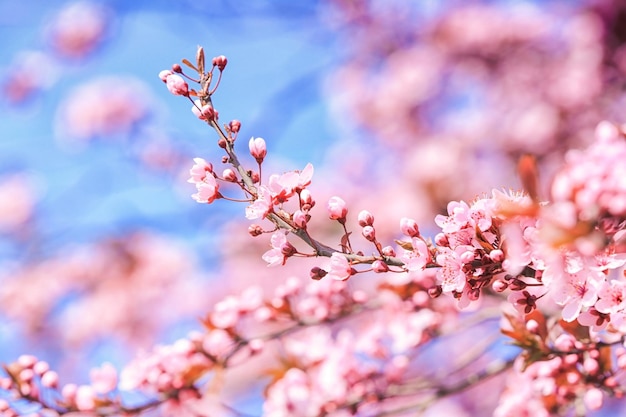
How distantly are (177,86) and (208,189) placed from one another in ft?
0.56

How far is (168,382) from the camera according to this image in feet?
4.85

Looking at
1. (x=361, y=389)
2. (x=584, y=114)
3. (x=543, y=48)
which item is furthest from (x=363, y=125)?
(x=361, y=389)

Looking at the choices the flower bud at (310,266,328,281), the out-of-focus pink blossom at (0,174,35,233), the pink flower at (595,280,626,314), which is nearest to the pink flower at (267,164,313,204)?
the flower bud at (310,266,328,281)

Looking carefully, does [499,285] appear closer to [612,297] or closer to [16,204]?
[612,297]

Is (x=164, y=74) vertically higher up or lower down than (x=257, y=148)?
higher up

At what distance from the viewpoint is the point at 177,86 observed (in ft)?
3.25

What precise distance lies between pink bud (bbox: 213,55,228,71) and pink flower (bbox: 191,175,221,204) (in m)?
0.19

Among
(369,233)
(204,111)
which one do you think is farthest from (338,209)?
(204,111)

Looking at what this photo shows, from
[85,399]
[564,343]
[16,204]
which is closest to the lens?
[564,343]

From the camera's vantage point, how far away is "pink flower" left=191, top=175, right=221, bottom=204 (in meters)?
1.00

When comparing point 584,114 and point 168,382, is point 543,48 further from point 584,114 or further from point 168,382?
point 168,382

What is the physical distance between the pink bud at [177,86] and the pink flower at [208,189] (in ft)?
0.46

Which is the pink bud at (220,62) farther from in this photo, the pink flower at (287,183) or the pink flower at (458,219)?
the pink flower at (458,219)

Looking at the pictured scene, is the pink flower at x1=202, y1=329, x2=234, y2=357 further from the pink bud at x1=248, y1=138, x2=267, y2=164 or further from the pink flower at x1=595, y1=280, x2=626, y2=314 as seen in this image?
the pink flower at x1=595, y1=280, x2=626, y2=314
